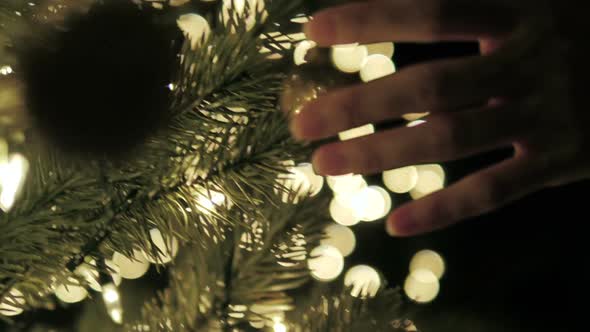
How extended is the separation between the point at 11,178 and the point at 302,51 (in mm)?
236

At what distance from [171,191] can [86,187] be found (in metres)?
0.05

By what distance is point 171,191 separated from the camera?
1.44ft

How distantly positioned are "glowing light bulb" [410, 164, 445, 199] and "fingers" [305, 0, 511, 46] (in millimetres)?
799

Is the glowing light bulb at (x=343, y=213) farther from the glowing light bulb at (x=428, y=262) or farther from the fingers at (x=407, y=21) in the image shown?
the fingers at (x=407, y=21)

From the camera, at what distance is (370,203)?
3.71 feet

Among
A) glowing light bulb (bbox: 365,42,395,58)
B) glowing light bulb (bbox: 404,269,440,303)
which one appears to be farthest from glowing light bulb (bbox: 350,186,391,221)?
glowing light bulb (bbox: 365,42,395,58)

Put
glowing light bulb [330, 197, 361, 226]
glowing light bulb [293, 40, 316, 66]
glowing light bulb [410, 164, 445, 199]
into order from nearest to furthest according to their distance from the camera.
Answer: glowing light bulb [293, 40, 316, 66]
glowing light bulb [330, 197, 361, 226]
glowing light bulb [410, 164, 445, 199]

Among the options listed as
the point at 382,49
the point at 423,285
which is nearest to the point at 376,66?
the point at 382,49

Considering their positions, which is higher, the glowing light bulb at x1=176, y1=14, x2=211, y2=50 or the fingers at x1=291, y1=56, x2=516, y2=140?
the glowing light bulb at x1=176, y1=14, x2=211, y2=50

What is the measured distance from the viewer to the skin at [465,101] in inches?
15.2

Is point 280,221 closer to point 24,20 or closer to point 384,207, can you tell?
point 24,20

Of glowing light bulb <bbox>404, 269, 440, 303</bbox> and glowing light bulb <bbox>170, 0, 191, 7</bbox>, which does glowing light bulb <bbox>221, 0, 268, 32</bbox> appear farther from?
glowing light bulb <bbox>404, 269, 440, 303</bbox>

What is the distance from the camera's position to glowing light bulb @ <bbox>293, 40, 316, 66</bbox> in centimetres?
49

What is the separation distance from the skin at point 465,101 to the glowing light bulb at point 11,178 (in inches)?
6.9
